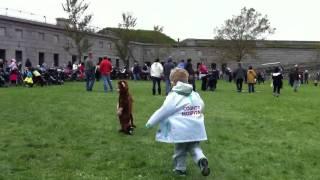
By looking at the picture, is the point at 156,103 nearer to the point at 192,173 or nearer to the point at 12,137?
the point at 12,137

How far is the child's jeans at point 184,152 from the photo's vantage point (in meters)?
7.77

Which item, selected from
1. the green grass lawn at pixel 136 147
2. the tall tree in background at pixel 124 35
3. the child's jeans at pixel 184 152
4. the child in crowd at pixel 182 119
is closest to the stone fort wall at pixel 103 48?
the tall tree in background at pixel 124 35

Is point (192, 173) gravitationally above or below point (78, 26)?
below

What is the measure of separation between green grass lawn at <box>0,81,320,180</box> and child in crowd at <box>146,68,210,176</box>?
21.8 inches

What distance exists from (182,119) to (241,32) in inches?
2952

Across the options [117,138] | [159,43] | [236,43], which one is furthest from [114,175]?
[159,43]

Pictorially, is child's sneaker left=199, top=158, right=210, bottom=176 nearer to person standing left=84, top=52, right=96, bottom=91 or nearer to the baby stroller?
person standing left=84, top=52, right=96, bottom=91

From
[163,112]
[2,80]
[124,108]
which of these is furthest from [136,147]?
[2,80]

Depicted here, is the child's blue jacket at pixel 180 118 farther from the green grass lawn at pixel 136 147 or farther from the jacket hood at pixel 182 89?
the green grass lawn at pixel 136 147

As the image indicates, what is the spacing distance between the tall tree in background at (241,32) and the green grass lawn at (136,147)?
211 ft

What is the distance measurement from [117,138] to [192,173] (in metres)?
3.56

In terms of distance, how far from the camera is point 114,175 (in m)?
8.27

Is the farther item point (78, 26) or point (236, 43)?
point (236, 43)

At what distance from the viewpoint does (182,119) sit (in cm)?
768
